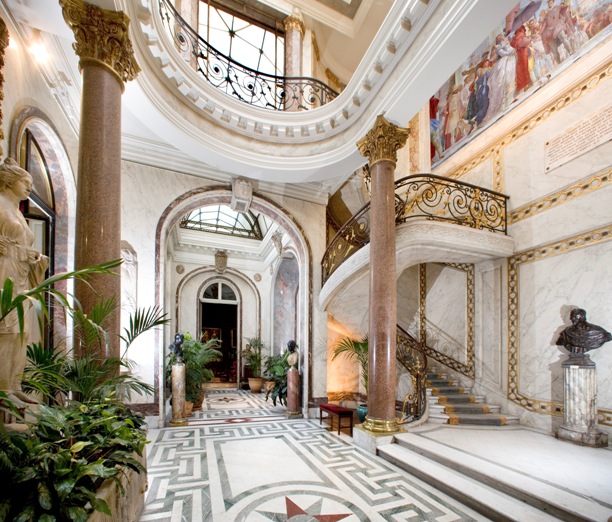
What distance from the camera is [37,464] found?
1.80 meters

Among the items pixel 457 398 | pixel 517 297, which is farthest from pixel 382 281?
pixel 457 398

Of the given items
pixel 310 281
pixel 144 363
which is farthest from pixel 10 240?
pixel 310 281

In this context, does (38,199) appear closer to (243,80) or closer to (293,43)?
(243,80)

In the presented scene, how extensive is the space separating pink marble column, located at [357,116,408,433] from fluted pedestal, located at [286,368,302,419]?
8.26ft

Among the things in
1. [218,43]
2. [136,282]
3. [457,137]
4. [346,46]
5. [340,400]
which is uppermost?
A: [346,46]

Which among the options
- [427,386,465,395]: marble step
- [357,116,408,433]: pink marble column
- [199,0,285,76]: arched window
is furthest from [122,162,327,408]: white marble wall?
[199,0,285,76]: arched window

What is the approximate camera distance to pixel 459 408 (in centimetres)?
632

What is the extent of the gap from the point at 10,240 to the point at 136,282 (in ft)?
14.3

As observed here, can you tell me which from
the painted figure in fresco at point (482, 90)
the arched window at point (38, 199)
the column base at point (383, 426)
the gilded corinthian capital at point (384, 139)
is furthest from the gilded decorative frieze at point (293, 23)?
the column base at point (383, 426)

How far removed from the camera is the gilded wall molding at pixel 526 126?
542 cm

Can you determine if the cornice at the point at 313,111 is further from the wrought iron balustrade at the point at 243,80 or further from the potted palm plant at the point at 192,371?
the potted palm plant at the point at 192,371

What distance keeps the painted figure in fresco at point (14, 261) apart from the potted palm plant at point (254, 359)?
32.0 feet

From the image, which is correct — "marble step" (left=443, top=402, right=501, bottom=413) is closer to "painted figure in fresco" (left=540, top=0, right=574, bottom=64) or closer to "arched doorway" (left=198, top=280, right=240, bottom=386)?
"painted figure in fresco" (left=540, top=0, right=574, bottom=64)

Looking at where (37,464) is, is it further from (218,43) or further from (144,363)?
(218,43)
